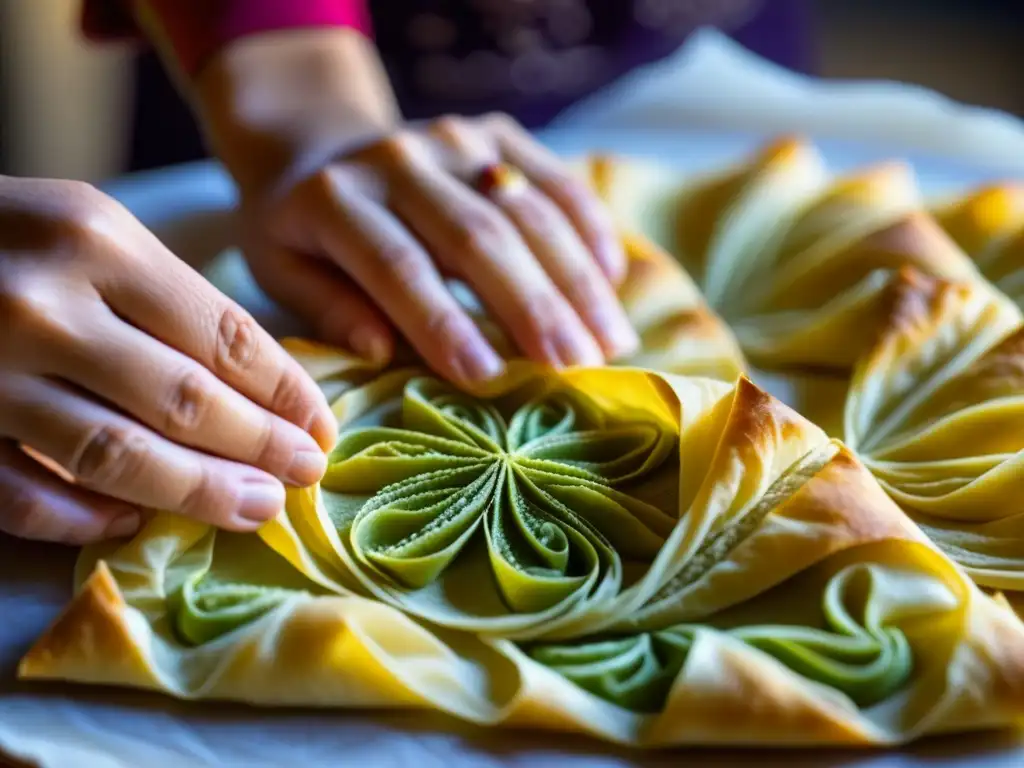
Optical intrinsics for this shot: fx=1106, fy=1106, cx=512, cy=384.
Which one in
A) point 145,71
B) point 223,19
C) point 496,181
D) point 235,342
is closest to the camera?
point 235,342

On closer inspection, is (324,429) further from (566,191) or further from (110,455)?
(566,191)

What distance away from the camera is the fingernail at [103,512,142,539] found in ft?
2.46

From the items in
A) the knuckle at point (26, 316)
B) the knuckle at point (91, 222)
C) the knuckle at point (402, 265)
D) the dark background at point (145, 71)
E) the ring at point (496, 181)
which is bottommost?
the dark background at point (145, 71)

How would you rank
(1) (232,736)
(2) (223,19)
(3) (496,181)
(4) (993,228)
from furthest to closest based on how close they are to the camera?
(2) (223,19) < (4) (993,228) < (3) (496,181) < (1) (232,736)

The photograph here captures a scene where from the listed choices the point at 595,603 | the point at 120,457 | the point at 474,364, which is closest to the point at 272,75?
the point at 474,364

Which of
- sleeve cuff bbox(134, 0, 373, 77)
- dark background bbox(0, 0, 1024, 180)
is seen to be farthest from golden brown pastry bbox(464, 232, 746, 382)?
dark background bbox(0, 0, 1024, 180)

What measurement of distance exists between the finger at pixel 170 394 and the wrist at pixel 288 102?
Result: 36 cm

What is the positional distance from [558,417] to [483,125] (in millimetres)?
379

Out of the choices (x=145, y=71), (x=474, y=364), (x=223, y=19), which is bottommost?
(x=145, y=71)

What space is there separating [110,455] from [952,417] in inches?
24.0

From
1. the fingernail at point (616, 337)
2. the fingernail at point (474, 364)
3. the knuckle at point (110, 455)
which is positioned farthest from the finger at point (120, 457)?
the fingernail at point (616, 337)

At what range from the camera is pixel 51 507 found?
74 cm

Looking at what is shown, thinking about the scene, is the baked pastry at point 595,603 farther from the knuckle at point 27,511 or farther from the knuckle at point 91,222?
the knuckle at point 91,222

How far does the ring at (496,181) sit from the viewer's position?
1.00 m
